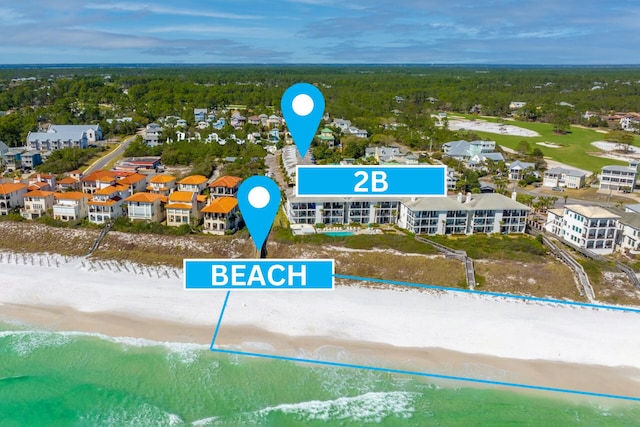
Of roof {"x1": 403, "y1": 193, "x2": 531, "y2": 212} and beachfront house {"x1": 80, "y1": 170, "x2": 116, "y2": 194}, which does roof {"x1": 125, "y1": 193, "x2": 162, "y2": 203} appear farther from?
roof {"x1": 403, "y1": 193, "x2": 531, "y2": 212}

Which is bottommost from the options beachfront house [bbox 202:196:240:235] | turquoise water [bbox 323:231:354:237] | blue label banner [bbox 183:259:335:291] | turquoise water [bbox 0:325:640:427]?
turquoise water [bbox 0:325:640:427]

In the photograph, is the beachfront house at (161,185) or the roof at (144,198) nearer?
the roof at (144,198)

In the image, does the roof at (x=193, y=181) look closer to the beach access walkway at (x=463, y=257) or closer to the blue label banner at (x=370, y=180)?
the beach access walkway at (x=463, y=257)

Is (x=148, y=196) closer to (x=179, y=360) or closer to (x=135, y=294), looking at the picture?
(x=135, y=294)

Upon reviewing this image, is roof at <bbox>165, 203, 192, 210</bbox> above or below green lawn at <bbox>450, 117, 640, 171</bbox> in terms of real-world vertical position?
below

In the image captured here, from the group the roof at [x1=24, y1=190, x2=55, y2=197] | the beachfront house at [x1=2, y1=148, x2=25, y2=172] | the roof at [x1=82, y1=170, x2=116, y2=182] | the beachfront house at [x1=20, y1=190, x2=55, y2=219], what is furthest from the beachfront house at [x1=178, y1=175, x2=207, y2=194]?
the beachfront house at [x1=2, y1=148, x2=25, y2=172]

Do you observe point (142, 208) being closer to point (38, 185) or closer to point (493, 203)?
point (38, 185)

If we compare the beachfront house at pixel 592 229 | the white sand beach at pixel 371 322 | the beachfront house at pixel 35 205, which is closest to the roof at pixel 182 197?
the white sand beach at pixel 371 322
